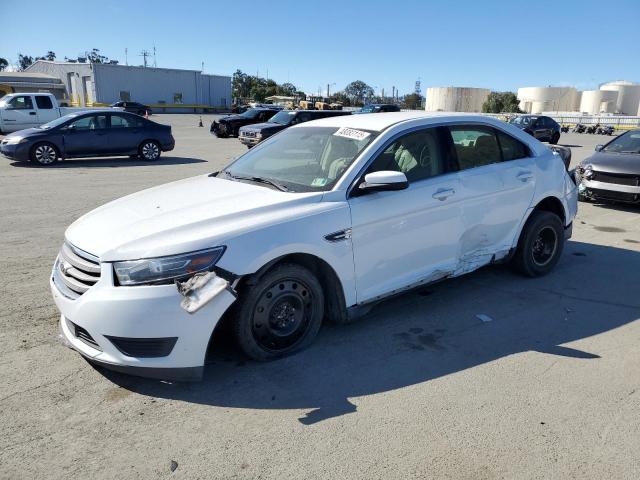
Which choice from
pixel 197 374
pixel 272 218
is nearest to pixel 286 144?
pixel 272 218

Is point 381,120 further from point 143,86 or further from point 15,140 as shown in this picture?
point 143,86

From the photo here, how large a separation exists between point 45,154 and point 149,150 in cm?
294

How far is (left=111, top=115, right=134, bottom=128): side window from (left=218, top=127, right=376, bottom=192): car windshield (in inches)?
458

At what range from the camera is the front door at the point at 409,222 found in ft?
12.8

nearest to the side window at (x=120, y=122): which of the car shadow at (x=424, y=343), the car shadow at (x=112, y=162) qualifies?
the car shadow at (x=112, y=162)

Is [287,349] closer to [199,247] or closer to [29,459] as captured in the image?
[199,247]

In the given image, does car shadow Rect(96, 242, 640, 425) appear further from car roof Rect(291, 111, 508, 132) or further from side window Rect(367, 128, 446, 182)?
car roof Rect(291, 111, 508, 132)

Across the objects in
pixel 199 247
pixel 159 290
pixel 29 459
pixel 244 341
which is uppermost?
pixel 199 247

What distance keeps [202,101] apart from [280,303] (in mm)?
70720

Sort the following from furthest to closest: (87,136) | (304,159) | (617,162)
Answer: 1. (87,136)
2. (617,162)
3. (304,159)

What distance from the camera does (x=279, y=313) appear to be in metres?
3.67

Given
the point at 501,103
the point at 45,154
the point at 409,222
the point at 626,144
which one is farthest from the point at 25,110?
the point at 501,103

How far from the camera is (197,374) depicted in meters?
3.24

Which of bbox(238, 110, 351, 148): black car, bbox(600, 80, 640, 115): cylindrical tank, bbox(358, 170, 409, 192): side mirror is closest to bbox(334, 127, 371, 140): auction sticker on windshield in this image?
bbox(358, 170, 409, 192): side mirror
